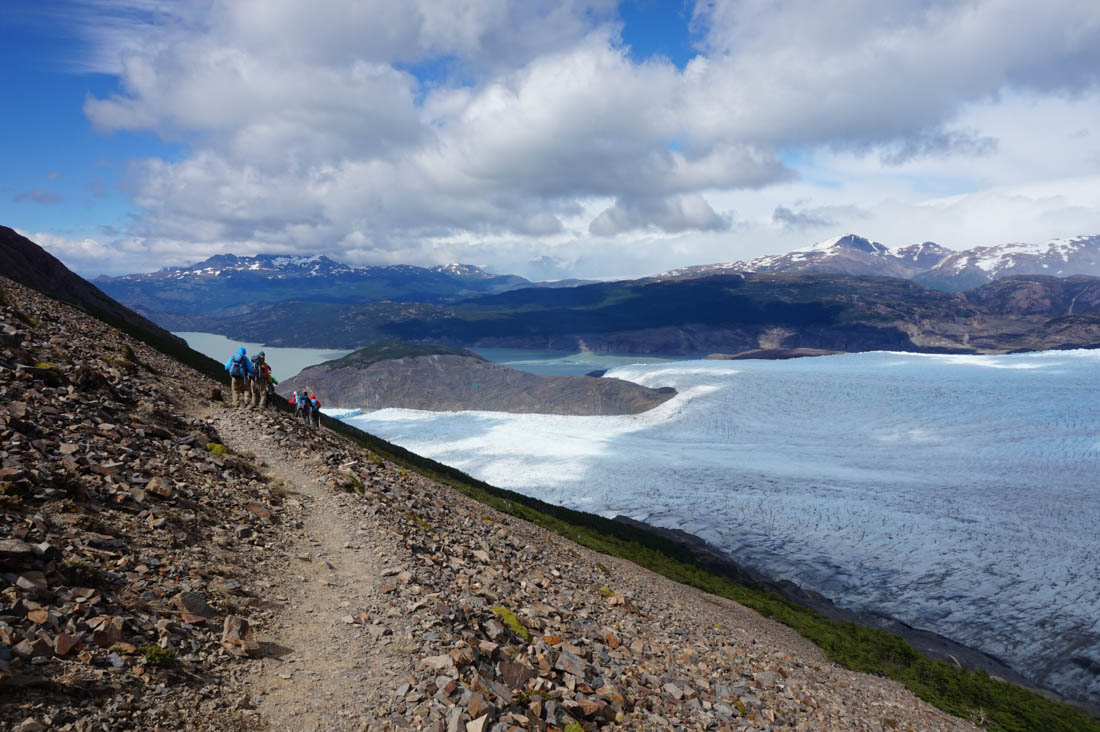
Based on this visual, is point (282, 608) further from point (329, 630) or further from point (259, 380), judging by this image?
point (259, 380)

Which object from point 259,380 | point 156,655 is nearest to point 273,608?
point 156,655

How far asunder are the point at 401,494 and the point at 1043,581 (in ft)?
140

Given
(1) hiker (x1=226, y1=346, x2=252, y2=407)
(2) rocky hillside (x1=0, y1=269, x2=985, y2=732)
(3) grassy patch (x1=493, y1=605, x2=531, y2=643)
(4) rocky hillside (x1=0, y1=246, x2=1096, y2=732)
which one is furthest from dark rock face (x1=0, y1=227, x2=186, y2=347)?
(3) grassy patch (x1=493, y1=605, x2=531, y2=643)

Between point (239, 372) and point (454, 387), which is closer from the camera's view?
point (239, 372)

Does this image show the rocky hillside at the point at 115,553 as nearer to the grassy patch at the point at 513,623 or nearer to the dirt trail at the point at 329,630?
the dirt trail at the point at 329,630

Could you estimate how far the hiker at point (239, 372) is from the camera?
18719 millimetres

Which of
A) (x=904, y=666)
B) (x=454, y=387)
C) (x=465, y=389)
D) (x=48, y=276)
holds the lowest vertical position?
(x=904, y=666)

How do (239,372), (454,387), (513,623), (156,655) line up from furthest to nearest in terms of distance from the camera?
(454,387) < (239,372) < (513,623) < (156,655)

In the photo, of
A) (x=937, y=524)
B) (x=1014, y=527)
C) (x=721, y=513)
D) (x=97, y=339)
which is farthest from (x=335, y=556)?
(x=1014, y=527)

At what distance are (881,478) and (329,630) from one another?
198ft

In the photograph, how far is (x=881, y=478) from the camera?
182 ft

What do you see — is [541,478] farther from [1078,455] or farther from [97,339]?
[1078,455]

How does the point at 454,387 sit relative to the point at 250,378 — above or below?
below

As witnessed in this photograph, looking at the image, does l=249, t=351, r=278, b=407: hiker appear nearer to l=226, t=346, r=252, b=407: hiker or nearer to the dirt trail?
l=226, t=346, r=252, b=407: hiker
